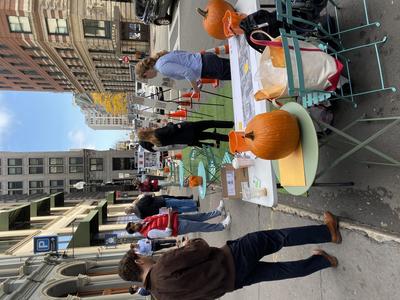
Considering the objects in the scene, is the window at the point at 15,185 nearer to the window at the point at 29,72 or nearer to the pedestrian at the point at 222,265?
the window at the point at 29,72

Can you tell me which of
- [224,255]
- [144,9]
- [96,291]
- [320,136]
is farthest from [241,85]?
[144,9]

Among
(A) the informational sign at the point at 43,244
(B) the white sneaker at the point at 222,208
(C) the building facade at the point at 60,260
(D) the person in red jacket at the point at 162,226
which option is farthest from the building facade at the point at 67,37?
(D) the person in red jacket at the point at 162,226

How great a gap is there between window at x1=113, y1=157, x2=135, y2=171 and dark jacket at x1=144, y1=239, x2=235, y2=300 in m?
Answer: 50.6

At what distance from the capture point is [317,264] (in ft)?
12.2

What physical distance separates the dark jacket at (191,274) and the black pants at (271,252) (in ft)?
0.53

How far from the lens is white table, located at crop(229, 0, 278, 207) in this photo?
353 centimetres

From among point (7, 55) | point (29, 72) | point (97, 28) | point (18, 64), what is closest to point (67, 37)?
point (97, 28)

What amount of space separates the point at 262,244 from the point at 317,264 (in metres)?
0.71

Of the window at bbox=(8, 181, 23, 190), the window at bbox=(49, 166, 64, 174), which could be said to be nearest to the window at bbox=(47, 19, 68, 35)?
the window at bbox=(49, 166, 64, 174)

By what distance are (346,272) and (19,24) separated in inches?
1018

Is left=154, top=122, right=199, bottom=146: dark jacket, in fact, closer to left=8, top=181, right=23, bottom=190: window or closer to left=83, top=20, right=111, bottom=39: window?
left=83, top=20, right=111, bottom=39: window

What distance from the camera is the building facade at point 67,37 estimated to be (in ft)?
71.1

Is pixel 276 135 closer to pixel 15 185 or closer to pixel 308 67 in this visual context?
pixel 308 67

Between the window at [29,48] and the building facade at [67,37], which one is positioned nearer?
the building facade at [67,37]
